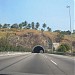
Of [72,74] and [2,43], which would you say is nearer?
[72,74]

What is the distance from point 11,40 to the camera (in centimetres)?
19438

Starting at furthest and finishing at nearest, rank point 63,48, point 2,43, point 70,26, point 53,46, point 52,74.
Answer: point 53,46 → point 63,48 → point 2,43 → point 70,26 → point 52,74

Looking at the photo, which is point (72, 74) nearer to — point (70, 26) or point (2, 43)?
point (70, 26)

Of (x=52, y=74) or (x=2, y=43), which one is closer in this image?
(x=52, y=74)

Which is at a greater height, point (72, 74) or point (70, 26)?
point (70, 26)

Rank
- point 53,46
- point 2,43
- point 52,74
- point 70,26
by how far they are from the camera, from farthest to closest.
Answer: point 53,46
point 2,43
point 70,26
point 52,74

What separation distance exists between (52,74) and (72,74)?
1325 millimetres

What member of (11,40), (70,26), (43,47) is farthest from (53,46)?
(70,26)

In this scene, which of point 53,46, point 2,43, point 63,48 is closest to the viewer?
point 2,43

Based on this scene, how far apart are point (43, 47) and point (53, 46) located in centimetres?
1006

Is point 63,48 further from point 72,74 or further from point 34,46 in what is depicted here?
point 72,74

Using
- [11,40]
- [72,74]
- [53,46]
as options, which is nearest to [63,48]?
[53,46]

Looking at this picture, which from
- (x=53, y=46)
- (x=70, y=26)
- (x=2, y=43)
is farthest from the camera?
(x=53, y=46)

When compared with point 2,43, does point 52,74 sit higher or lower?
lower
